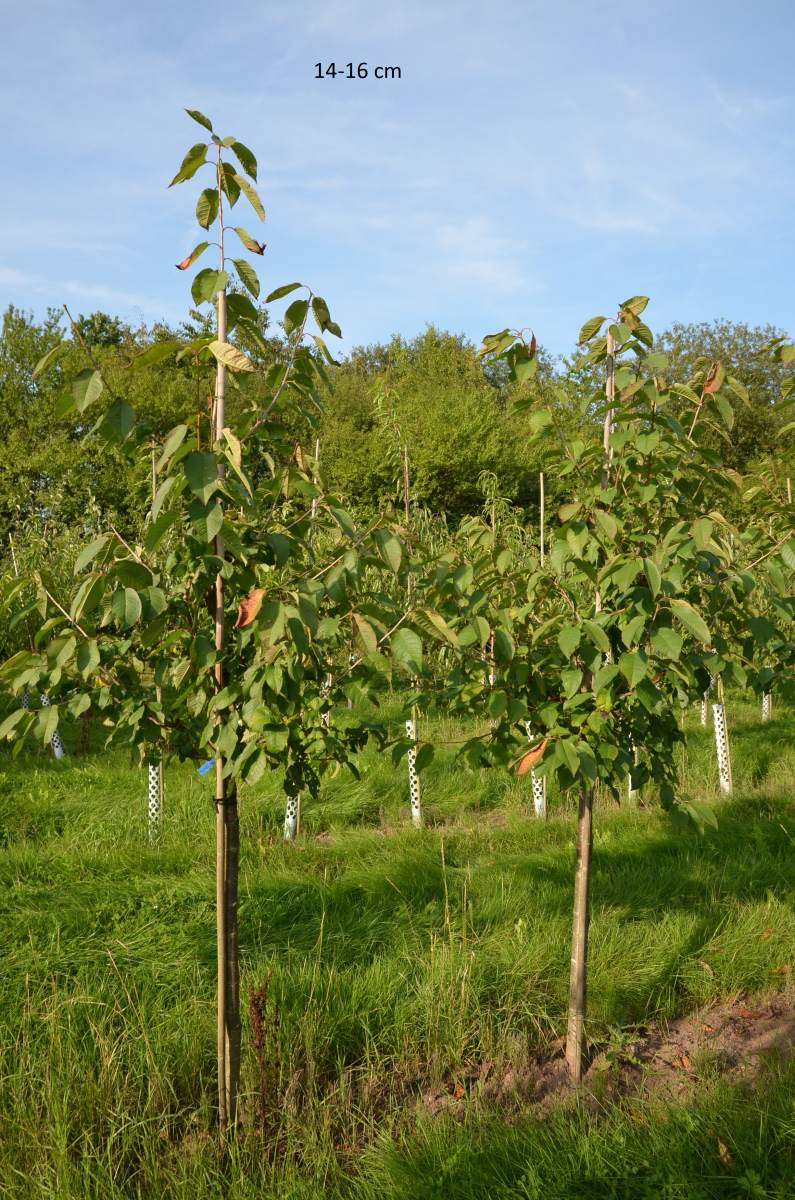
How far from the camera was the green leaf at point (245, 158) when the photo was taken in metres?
1.96

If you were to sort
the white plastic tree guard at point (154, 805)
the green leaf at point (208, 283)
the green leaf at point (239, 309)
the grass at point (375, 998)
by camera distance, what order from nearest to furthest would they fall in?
the green leaf at point (208, 283), the green leaf at point (239, 309), the grass at point (375, 998), the white plastic tree guard at point (154, 805)

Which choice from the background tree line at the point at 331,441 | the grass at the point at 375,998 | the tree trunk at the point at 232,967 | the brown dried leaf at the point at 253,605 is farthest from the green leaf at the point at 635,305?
the background tree line at the point at 331,441

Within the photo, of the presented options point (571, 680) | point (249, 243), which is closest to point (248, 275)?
point (249, 243)

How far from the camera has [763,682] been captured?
2.60 metres

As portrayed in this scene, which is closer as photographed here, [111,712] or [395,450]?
[111,712]

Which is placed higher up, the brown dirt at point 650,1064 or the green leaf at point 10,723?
the green leaf at point 10,723

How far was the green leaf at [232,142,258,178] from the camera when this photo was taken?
1.96 m

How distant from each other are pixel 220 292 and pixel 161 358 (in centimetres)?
21

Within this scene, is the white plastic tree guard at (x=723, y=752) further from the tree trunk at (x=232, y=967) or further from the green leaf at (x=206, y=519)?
the green leaf at (x=206, y=519)

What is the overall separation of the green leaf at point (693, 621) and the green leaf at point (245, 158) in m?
1.45

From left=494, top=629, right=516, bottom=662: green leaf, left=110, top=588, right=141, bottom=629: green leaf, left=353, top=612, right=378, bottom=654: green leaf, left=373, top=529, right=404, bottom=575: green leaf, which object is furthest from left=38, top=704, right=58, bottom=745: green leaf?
left=494, top=629, right=516, bottom=662: green leaf

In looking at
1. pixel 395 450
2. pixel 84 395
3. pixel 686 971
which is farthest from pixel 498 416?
pixel 84 395

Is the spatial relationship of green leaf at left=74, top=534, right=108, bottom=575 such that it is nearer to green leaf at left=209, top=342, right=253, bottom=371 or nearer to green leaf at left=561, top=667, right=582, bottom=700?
green leaf at left=209, top=342, right=253, bottom=371

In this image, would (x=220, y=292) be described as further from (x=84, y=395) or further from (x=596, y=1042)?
(x=596, y=1042)
